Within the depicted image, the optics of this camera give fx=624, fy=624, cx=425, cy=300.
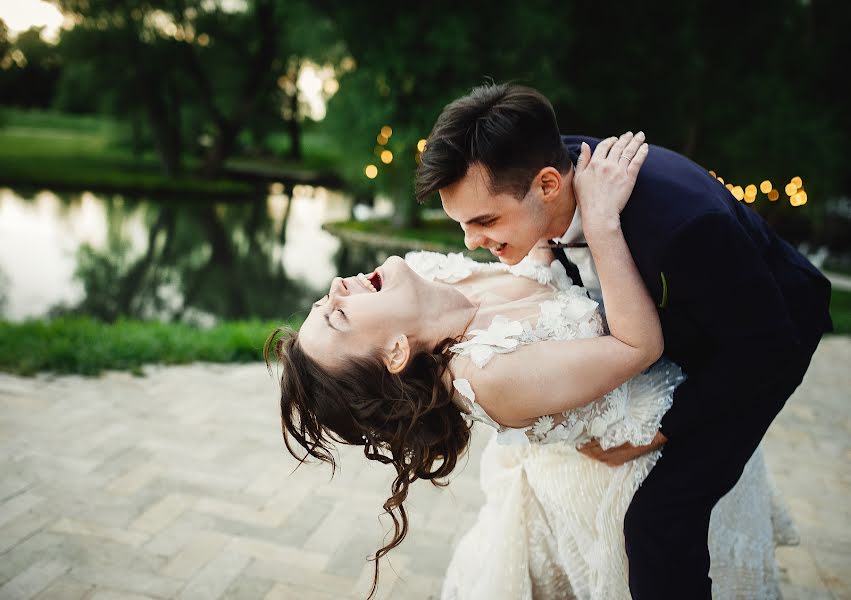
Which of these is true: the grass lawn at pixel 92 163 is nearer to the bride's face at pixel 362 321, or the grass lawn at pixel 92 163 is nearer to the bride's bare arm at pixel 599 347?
the bride's face at pixel 362 321

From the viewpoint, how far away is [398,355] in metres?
1.81

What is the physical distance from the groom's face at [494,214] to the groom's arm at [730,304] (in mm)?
406

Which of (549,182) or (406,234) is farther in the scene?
(406,234)

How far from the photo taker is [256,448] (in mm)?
3674

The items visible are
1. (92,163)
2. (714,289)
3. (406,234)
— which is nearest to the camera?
(714,289)

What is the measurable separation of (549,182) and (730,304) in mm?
581

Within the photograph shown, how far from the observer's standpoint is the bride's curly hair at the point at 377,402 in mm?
1831

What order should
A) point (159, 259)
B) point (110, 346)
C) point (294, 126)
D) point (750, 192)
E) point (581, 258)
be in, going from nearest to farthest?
1. point (581, 258)
2. point (110, 346)
3. point (159, 259)
4. point (750, 192)
5. point (294, 126)

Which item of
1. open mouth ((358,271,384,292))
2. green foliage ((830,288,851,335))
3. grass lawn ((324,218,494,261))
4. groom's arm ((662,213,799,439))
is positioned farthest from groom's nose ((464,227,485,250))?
grass lawn ((324,218,494,261))

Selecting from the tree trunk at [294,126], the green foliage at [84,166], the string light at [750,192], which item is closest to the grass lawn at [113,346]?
the string light at [750,192]

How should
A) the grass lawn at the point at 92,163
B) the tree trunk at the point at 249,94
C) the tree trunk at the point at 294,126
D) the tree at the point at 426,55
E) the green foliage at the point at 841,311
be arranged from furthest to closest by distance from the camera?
the tree trunk at the point at 294,126 → the tree trunk at the point at 249,94 → the grass lawn at the point at 92,163 → the tree at the point at 426,55 → the green foliage at the point at 841,311

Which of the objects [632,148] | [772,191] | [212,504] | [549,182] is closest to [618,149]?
[632,148]

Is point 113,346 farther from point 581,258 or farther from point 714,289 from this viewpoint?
point 714,289

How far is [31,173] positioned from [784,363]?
2516cm
